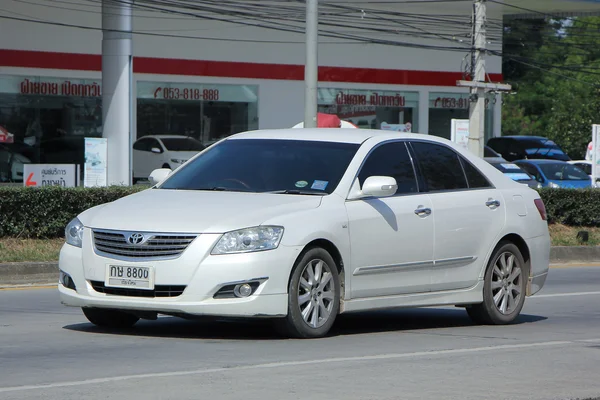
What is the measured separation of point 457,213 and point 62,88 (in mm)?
27627

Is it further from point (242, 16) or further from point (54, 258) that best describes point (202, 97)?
point (54, 258)

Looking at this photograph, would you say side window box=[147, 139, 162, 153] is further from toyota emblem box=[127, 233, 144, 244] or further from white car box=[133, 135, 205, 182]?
toyota emblem box=[127, 233, 144, 244]

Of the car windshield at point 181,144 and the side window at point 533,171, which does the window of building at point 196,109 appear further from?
the side window at point 533,171

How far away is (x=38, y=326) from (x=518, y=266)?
421cm

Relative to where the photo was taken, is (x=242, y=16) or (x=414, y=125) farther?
(x=414, y=125)

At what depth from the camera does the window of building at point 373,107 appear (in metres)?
41.6

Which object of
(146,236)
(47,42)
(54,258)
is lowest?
(54,258)

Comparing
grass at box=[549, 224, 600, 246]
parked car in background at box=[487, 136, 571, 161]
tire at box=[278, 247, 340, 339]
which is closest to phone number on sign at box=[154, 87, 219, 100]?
parked car in background at box=[487, 136, 571, 161]

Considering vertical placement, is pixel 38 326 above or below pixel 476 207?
below

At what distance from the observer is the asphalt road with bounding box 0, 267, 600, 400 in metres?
6.55

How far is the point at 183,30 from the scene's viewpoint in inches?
1478

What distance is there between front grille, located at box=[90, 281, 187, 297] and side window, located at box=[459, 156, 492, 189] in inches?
126

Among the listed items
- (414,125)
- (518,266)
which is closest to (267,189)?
(518,266)

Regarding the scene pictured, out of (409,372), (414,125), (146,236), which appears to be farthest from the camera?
(414,125)
